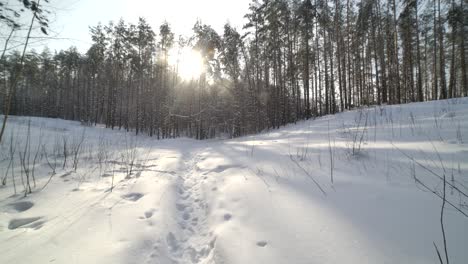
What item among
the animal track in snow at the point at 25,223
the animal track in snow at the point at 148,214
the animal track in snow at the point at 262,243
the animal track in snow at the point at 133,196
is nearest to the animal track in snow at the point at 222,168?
the animal track in snow at the point at 133,196

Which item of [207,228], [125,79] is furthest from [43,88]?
[207,228]

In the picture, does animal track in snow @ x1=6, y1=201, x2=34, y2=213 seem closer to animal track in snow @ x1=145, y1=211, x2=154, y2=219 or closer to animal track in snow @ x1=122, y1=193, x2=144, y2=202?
animal track in snow @ x1=122, y1=193, x2=144, y2=202

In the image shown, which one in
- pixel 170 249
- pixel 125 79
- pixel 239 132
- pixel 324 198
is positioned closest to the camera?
pixel 170 249

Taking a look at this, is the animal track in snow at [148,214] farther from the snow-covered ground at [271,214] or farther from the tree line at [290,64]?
the tree line at [290,64]

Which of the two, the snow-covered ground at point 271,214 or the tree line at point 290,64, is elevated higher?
the tree line at point 290,64

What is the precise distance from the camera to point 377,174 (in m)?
2.39

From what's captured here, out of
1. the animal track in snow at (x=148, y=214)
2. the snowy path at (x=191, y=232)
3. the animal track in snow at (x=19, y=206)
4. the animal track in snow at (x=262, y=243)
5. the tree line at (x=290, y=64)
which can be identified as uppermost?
the tree line at (x=290, y=64)

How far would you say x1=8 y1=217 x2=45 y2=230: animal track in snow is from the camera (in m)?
2.02

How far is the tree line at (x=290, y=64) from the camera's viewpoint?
631 inches

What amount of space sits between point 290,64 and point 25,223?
18.4 meters

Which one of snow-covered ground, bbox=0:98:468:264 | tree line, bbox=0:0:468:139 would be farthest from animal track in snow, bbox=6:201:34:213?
tree line, bbox=0:0:468:139

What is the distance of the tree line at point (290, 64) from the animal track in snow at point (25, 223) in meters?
10.7

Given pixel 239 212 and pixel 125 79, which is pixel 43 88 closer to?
pixel 125 79

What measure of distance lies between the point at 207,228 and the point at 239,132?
2029 centimetres
